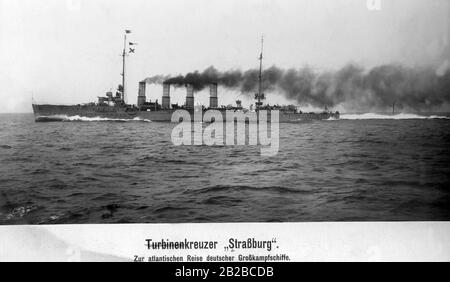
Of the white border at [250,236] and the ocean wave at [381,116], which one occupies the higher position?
the ocean wave at [381,116]

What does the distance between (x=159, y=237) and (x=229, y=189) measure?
940 millimetres

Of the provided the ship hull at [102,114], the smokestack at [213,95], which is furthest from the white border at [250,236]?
the smokestack at [213,95]

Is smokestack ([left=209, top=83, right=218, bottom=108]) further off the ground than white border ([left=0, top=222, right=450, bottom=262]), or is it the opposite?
smokestack ([left=209, top=83, right=218, bottom=108])

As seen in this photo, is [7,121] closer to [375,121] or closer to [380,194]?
[380,194]

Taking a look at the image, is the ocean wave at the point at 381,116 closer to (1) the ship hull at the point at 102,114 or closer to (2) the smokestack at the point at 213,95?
(1) the ship hull at the point at 102,114

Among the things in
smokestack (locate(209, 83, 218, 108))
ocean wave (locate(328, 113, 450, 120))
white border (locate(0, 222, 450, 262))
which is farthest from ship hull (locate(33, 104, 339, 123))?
white border (locate(0, 222, 450, 262))

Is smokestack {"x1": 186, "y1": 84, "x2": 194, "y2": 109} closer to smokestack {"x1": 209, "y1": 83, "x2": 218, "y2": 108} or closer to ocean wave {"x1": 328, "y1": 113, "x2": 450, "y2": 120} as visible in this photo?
smokestack {"x1": 209, "y1": 83, "x2": 218, "y2": 108}

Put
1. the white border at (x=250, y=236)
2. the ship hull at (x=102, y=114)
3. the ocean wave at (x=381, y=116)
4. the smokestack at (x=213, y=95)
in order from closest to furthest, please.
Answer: the white border at (x=250, y=236) < the ocean wave at (x=381, y=116) < the ship hull at (x=102, y=114) < the smokestack at (x=213, y=95)

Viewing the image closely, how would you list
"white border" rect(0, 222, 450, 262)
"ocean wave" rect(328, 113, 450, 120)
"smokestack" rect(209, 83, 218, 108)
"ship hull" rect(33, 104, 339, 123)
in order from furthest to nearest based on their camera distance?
"smokestack" rect(209, 83, 218, 108)
"ship hull" rect(33, 104, 339, 123)
"ocean wave" rect(328, 113, 450, 120)
"white border" rect(0, 222, 450, 262)

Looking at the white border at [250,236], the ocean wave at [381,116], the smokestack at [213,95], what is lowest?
the white border at [250,236]

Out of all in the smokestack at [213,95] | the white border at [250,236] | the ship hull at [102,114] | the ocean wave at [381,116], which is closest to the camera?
the white border at [250,236]

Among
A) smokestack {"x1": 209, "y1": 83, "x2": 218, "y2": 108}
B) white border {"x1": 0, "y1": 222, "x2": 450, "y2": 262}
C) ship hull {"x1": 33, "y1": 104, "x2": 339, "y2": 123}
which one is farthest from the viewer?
smokestack {"x1": 209, "y1": 83, "x2": 218, "y2": 108}

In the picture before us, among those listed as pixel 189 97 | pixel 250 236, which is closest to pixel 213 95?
pixel 189 97

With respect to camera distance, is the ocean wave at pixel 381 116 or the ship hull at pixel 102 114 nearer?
the ocean wave at pixel 381 116
